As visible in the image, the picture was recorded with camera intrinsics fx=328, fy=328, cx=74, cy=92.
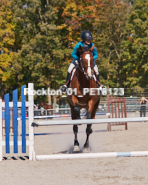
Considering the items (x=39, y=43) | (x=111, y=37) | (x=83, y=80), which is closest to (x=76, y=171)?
(x=83, y=80)

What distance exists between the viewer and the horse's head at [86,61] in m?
7.00

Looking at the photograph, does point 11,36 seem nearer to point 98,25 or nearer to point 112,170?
point 98,25

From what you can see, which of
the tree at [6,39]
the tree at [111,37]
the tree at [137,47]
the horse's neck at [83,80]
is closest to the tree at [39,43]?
the tree at [6,39]

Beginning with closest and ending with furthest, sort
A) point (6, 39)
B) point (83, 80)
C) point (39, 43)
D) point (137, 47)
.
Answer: point (83, 80) → point (39, 43) → point (6, 39) → point (137, 47)

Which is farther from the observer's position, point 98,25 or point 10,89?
point 10,89

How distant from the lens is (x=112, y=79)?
36.9 meters

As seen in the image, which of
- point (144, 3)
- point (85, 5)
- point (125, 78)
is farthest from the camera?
point (125, 78)

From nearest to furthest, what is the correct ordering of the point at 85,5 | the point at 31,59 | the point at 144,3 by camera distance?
the point at 31,59
the point at 85,5
the point at 144,3

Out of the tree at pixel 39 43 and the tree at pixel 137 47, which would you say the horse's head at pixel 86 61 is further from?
the tree at pixel 137 47

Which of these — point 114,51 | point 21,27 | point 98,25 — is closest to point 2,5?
point 21,27

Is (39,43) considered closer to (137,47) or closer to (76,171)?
(137,47)

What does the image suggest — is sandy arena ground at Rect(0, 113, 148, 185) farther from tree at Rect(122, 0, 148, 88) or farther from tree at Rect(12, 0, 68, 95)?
tree at Rect(122, 0, 148, 88)

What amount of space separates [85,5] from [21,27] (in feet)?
22.6

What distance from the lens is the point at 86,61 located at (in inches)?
279
